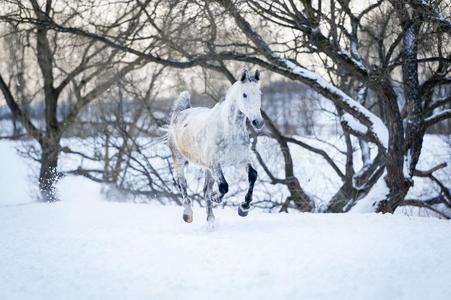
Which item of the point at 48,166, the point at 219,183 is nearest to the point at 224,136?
the point at 219,183

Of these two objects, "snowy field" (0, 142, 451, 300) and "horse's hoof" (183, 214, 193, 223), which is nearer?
"snowy field" (0, 142, 451, 300)

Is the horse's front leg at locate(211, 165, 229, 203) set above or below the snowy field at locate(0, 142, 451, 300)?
above

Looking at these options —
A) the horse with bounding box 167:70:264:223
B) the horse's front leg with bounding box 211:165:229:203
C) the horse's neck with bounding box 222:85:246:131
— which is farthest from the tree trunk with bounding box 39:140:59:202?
the horse's neck with bounding box 222:85:246:131

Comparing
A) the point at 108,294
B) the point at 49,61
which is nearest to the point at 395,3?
A: the point at 108,294

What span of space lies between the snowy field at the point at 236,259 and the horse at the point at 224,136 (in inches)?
21.7

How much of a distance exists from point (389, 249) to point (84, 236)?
3119 millimetres

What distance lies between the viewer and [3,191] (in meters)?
21.5

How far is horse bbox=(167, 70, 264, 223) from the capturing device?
6.02 metres

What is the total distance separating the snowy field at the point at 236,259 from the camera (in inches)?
164

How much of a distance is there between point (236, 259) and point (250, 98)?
1.88m

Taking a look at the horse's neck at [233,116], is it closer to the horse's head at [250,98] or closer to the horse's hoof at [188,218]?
the horse's head at [250,98]

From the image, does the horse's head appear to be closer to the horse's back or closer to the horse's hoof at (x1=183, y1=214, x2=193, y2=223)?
the horse's back

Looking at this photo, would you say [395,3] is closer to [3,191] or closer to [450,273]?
[450,273]

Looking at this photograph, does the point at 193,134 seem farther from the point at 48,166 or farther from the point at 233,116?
the point at 48,166
